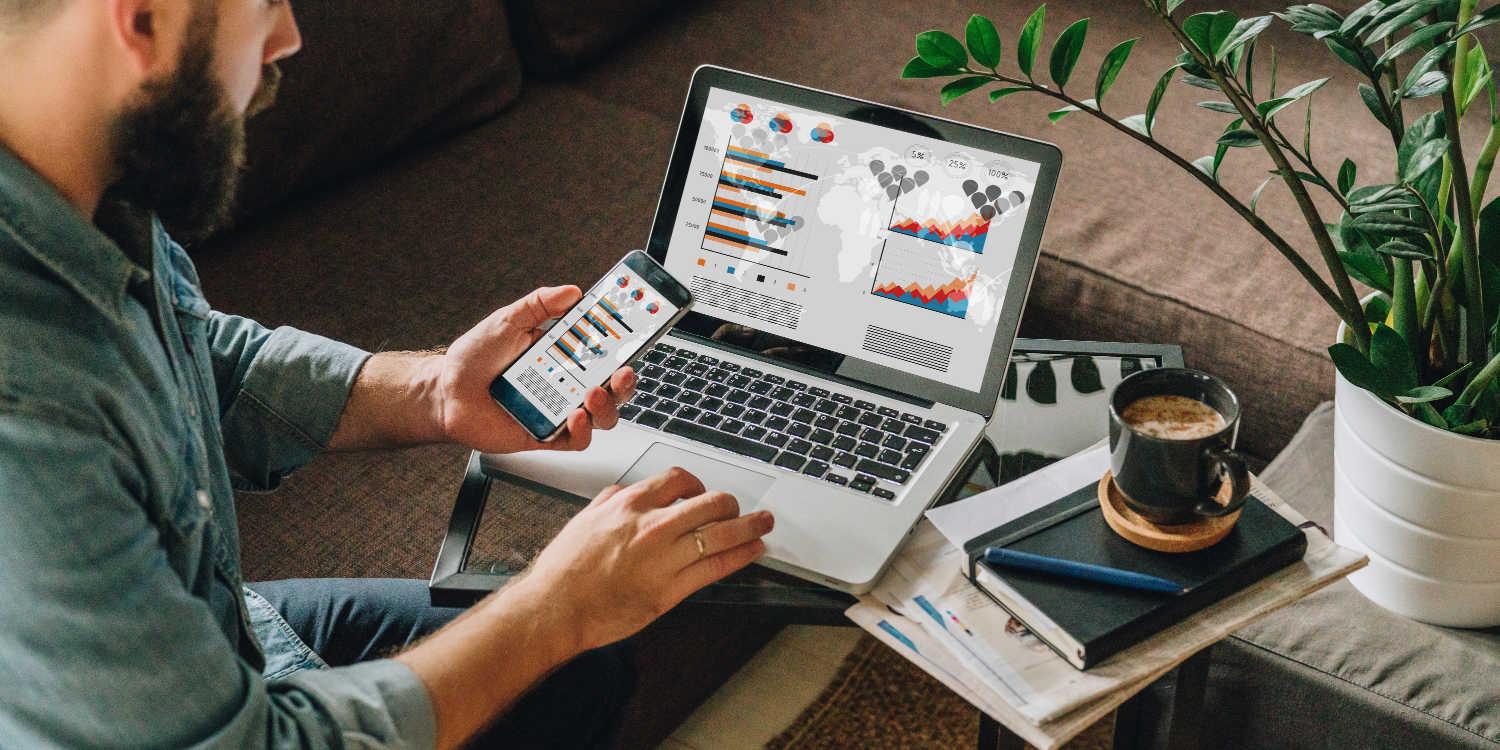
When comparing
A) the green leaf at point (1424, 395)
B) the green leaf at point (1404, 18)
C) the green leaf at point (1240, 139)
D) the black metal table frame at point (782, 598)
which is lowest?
the black metal table frame at point (782, 598)

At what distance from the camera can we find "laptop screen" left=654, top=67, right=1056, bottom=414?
1.08 metres

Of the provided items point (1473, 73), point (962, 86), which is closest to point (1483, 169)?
A: point (1473, 73)

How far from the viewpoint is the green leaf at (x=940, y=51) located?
0.92m

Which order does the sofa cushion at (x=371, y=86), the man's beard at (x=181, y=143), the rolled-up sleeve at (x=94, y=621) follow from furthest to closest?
the sofa cushion at (x=371, y=86), the man's beard at (x=181, y=143), the rolled-up sleeve at (x=94, y=621)

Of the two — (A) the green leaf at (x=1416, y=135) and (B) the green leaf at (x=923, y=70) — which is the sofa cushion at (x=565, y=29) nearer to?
(B) the green leaf at (x=923, y=70)

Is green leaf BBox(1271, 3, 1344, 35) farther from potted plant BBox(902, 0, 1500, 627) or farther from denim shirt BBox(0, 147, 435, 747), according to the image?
denim shirt BBox(0, 147, 435, 747)

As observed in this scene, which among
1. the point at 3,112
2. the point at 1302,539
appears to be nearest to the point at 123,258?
the point at 3,112

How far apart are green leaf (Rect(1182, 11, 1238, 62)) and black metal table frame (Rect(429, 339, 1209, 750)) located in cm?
34

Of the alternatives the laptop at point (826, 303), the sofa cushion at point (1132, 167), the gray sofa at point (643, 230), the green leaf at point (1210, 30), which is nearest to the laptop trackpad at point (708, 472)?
the laptop at point (826, 303)

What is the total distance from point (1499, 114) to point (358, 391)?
0.94 metres

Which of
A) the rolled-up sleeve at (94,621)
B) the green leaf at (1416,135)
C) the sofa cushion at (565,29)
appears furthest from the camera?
the sofa cushion at (565,29)

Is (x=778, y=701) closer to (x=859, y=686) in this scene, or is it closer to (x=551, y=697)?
(x=859, y=686)

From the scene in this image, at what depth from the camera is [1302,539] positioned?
0.89 m

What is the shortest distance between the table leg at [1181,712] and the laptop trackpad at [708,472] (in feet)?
1.15
